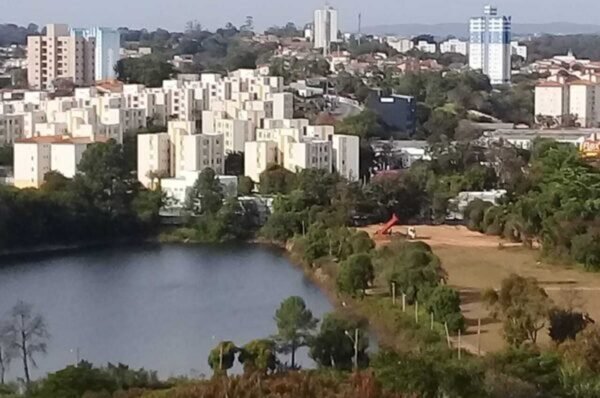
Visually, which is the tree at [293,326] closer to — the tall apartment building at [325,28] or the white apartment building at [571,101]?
the white apartment building at [571,101]

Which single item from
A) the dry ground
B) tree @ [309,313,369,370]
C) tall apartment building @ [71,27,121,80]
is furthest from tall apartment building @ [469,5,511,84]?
tree @ [309,313,369,370]

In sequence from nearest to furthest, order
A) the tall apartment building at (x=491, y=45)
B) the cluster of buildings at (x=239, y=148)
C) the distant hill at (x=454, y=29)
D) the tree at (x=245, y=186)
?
the tree at (x=245, y=186) < the cluster of buildings at (x=239, y=148) < the tall apartment building at (x=491, y=45) < the distant hill at (x=454, y=29)

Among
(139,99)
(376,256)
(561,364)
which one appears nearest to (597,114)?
(139,99)

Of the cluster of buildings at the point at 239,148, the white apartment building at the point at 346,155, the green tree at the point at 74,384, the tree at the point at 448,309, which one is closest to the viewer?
the green tree at the point at 74,384

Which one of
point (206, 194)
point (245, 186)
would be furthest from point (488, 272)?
point (245, 186)

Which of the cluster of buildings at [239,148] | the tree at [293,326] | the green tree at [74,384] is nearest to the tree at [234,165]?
the cluster of buildings at [239,148]

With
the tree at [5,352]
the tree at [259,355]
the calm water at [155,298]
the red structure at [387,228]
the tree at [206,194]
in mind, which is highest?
the tree at [206,194]

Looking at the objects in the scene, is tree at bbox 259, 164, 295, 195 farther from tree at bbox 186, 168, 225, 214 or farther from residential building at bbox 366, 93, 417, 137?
residential building at bbox 366, 93, 417, 137

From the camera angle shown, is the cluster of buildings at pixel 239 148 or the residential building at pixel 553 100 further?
the residential building at pixel 553 100

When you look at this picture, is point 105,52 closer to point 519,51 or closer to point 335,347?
point 519,51
